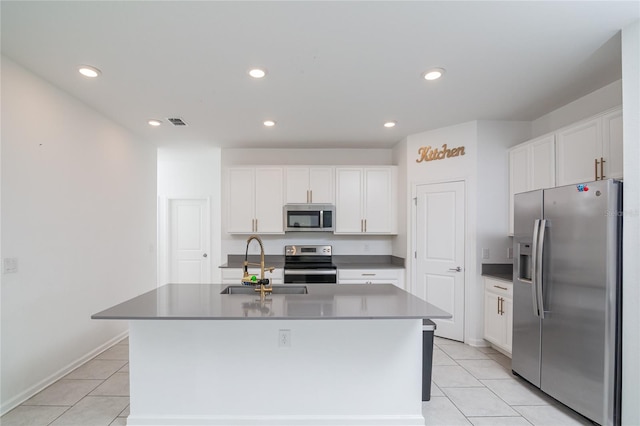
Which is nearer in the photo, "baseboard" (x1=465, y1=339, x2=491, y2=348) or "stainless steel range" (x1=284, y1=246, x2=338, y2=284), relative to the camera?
"baseboard" (x1=465, y1=339, x2=491, y2=348)

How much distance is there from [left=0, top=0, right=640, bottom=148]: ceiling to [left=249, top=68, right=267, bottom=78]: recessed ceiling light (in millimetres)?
67

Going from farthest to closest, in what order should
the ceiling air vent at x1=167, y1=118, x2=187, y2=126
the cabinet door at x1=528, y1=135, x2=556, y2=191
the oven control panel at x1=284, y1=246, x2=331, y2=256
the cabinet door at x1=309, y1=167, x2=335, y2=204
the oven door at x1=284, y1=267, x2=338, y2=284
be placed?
the oven control panel at x1=284, y1=246, x2=331, y2=256, the cabinet door at x1=309, y1=167, x2=335, y2=204, the oven door at x1=284, y1=267, x2=338, y2=284, the ceiling air vent at x1=167, y1=118, x2=187, y2=126, the cabinet door at x1=528, y1=135, x2=556, y2=191

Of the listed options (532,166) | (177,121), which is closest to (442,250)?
(532,166)

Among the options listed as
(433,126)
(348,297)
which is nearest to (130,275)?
(348,297)

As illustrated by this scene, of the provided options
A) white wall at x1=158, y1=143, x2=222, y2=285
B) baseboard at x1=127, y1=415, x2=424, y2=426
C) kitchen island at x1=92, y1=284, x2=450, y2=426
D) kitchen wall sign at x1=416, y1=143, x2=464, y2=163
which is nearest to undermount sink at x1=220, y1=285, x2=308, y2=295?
kitchen island at x1=92, y1=284, x2=450, y2=426

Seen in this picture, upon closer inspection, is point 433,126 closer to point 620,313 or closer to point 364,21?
point 364,21

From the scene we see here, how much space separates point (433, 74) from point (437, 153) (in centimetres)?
169

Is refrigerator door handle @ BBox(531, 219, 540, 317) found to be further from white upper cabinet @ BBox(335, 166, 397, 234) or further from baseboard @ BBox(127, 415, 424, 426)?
white upper cabinet @ BBox(335, 166, 397, 234)

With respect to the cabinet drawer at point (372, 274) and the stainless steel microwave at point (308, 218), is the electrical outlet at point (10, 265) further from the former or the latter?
the cabinet drawer at point (372, 274)

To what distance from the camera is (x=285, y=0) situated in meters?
1.75

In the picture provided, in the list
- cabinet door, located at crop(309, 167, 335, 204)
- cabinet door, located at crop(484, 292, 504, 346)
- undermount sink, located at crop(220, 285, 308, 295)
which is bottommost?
cabinet door, located at crop(484, 292, 504, 346)

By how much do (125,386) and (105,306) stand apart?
116 centimetres

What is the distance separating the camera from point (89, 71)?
2.56 m

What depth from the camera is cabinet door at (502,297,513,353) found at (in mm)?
3256
